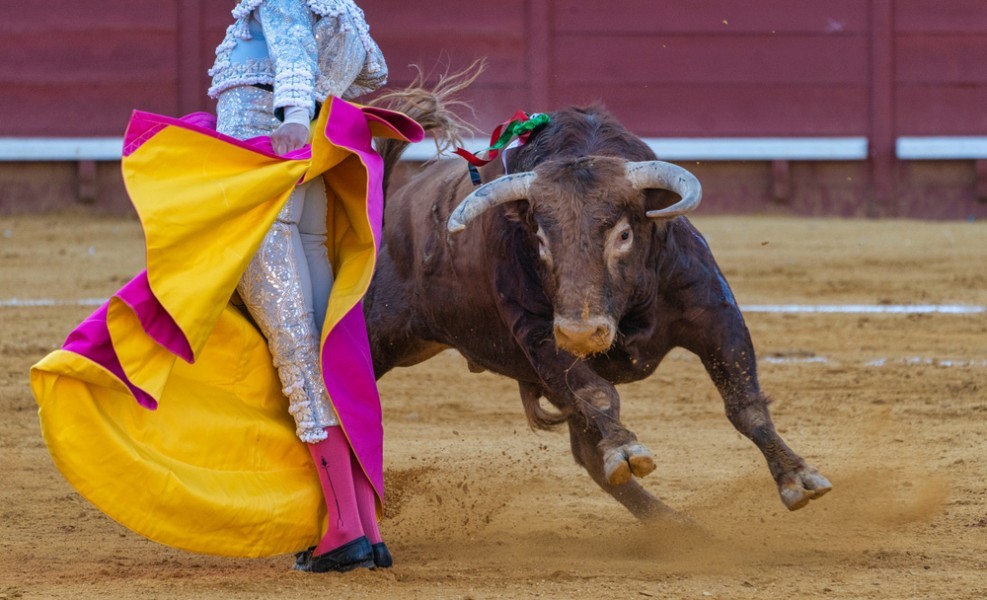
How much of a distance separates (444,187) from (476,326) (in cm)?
40

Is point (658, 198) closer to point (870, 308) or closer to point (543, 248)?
point (543, 248)

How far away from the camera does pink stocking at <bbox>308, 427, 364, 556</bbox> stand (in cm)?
301

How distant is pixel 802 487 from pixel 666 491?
2.86 feet

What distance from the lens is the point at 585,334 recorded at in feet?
9.95

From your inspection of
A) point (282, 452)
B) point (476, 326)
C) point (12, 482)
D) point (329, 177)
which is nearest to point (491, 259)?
point (476, 326)

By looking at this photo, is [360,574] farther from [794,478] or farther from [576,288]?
[794,478]

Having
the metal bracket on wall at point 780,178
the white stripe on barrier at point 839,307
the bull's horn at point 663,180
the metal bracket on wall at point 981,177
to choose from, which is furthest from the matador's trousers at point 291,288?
the metal bracket on wall at point 981,177

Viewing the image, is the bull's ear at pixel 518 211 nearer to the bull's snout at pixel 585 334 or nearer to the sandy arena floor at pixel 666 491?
the bull's snout at pixel 585 334

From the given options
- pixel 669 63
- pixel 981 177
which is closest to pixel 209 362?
pixel 669 63

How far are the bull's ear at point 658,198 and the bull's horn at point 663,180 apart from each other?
41 mm

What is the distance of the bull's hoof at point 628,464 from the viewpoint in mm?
2957

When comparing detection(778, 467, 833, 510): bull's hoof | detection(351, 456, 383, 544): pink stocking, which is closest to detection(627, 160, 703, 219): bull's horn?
detection(778, 467, 833, 510): bull's hoof

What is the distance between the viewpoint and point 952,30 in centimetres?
972

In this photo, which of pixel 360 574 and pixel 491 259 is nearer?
pixel 360 574
